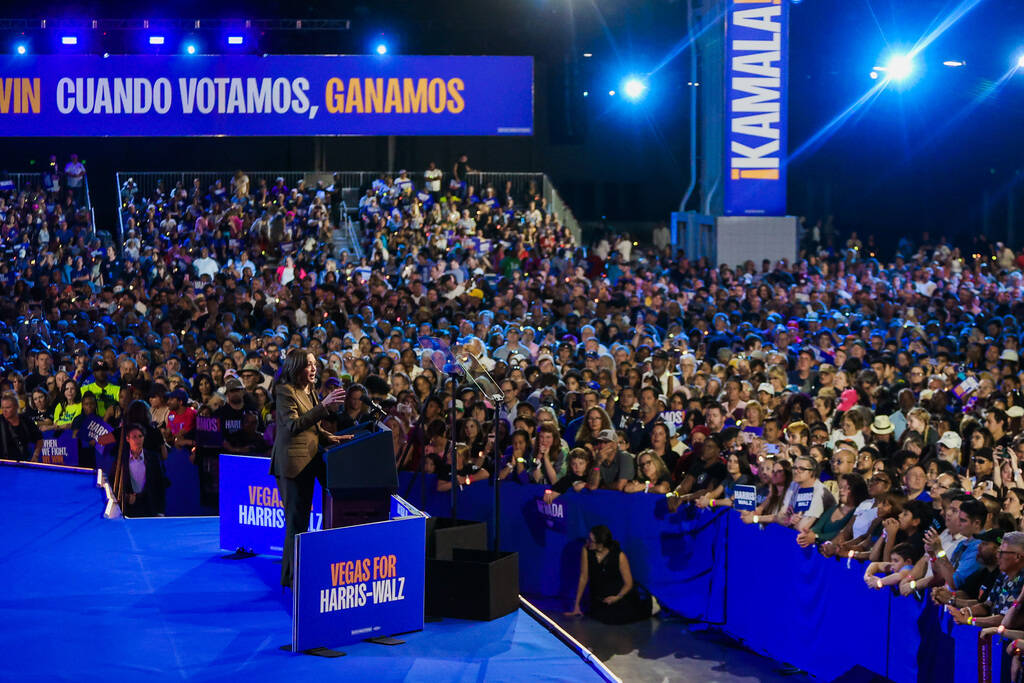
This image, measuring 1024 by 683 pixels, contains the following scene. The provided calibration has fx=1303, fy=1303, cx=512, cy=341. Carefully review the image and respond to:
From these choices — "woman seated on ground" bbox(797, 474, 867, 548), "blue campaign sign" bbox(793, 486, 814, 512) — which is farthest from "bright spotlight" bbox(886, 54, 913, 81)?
"woman seated on ground" bbox(797, 474, 867, 548)

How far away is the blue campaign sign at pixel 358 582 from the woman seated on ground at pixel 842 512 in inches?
105

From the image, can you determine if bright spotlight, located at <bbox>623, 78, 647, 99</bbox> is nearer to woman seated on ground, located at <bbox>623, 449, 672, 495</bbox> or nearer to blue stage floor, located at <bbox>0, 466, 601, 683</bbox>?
woman seated on ground, located at <bbox>623, 449, 672, 495</bbox>

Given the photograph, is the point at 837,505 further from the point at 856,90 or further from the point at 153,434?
the point at 856,90

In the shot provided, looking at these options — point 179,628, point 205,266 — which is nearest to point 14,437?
point 179,628

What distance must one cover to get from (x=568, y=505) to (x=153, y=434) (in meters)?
4.58

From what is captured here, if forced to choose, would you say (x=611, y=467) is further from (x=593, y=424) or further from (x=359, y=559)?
(x=359, y=559)

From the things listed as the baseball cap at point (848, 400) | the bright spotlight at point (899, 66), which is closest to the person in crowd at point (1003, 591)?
the baseball cap at point (848, 400)

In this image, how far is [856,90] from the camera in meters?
35.1

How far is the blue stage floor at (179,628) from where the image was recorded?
695 cm

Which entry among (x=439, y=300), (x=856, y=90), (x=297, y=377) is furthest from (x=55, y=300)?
(x=856, y=90)

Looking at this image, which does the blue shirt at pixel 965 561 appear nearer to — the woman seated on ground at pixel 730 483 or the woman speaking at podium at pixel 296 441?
the woman seated on ground at pixel 730 483

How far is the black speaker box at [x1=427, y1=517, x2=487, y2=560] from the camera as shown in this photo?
27.7 ft

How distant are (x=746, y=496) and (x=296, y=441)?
11.7ft

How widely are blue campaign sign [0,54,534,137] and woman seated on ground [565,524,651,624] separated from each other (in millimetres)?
16923
